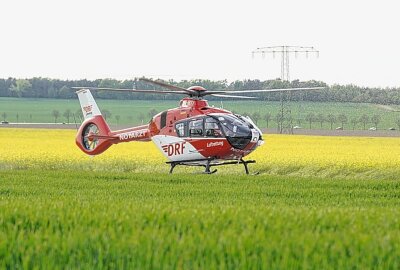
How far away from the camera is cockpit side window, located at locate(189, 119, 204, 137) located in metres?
38.4

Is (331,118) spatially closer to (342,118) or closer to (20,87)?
(342,118)

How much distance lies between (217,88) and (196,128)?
62.5 metres

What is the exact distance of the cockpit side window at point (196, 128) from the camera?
126 ft

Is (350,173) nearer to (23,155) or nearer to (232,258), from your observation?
(23,155)

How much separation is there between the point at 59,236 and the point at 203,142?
26.9 m

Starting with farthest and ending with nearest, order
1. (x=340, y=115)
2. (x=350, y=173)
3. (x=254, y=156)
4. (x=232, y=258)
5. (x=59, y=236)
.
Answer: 1. (x=340, y=115)
2. (x=254, y=156)
3. (x=350, y=173)
4. (x=59, y=236)
5. (x=232, y=258)

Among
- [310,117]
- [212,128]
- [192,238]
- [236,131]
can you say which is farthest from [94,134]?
[310,117]

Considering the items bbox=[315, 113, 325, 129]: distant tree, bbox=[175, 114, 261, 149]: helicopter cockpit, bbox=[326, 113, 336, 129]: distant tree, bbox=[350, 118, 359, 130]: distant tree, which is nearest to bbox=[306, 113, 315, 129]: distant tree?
bbox=[315, 113, 325, 129]: distant tree

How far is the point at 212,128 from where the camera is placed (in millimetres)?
37969

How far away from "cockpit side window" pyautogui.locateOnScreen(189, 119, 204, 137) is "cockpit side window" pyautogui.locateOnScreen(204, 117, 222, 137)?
26 centimetres

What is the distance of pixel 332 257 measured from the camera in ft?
34.2

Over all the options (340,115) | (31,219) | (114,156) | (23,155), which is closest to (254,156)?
(114,156)

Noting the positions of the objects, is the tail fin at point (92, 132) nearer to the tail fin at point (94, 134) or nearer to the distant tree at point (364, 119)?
the tail fin at point (94, 134)

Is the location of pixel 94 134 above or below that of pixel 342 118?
above
